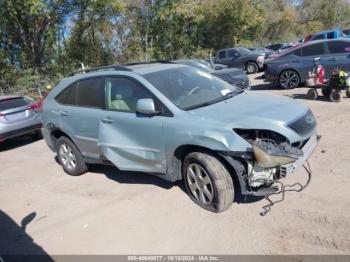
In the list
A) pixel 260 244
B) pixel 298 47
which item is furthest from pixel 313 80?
pixel 260 244

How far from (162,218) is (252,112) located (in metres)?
1.67

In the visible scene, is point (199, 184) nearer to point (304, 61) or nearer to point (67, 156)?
point (67, 156)

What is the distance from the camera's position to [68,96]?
6.13 m

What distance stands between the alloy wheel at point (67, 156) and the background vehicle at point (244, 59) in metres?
14.6

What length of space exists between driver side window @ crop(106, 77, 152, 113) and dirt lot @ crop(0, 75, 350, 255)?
1.23 m

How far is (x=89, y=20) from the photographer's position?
818 inches

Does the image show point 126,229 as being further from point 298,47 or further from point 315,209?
point 298,47

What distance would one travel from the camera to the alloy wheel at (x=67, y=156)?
6.25 meters

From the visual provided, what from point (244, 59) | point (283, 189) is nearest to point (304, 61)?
point (244, 59)

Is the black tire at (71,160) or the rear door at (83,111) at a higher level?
the rear door at (83,111)

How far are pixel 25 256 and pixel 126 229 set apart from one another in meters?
1.15

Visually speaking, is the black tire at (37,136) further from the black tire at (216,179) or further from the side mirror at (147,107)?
the black tire at (216,179)

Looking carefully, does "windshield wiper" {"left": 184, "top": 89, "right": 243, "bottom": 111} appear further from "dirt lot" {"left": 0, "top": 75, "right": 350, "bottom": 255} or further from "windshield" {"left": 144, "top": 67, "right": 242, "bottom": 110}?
"dirt lot" {"left": 0, "top": 75, "right": 350, "bottom": 255}

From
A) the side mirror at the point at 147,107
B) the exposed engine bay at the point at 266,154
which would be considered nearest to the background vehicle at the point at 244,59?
the side mirror at the point at 147,107
